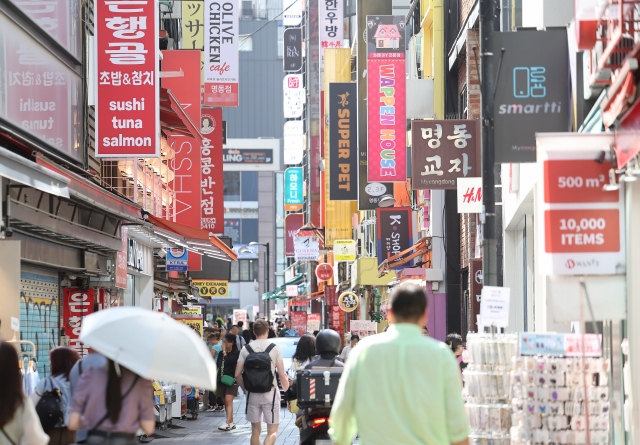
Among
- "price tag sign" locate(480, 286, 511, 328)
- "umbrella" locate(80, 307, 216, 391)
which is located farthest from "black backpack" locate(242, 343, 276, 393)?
"umbrella" locate(80, 307, 216, 391)

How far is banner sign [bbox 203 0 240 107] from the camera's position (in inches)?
1251

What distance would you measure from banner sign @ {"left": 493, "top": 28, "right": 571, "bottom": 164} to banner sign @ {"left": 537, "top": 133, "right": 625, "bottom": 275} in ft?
8.34

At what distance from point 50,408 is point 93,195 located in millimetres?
6701

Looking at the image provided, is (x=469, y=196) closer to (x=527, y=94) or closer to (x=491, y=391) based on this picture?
(x=527, y=94)

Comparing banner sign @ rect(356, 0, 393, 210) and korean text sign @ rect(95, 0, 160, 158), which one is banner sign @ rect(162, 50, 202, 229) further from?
korean text sign @ rect(95, 0, 160, 158)

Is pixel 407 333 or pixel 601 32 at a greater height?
pixel 601 32

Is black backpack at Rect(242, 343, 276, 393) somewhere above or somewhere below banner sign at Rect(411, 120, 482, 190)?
below

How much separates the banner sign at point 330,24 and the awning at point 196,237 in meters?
36.1

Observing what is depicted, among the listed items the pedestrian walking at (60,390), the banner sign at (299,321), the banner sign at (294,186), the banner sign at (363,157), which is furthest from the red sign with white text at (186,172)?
the banner sign at (294,186)

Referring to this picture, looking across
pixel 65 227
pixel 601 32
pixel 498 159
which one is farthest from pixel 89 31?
pixel 601 32

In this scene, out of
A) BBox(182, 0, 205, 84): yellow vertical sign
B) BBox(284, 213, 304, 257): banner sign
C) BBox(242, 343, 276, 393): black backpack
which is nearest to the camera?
BBox(242, 343, 276, 393): black backpack

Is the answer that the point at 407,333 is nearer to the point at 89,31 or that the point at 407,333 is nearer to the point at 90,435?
the point at 90,435

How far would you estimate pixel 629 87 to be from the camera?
26.3 ft

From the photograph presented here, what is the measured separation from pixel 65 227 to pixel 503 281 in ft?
22.1
